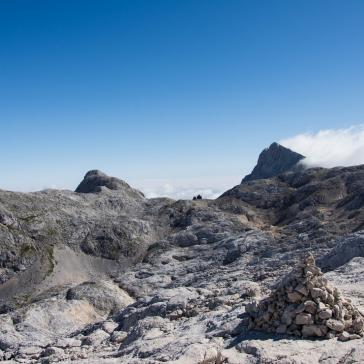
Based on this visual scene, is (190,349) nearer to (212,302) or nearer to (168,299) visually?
(212,302)

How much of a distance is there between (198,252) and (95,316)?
39.4 metres

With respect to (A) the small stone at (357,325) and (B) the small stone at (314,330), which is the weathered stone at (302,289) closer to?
(B) the small stone at (314,330)

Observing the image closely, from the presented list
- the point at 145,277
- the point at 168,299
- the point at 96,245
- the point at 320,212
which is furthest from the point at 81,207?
the point at 168,299

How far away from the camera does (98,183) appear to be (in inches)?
6885

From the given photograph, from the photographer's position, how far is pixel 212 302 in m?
36.7

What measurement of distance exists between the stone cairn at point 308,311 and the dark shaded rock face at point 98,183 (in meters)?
137

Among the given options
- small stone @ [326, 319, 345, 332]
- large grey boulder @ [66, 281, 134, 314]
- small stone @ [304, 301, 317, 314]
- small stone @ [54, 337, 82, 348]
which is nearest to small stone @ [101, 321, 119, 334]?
small stone @ [54, 337, 82, 348]

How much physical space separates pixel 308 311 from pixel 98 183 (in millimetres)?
155432

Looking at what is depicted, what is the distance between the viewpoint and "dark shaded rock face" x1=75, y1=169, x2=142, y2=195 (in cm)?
16762

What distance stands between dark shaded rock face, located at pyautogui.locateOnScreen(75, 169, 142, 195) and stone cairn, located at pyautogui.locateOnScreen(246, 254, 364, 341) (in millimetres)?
136530

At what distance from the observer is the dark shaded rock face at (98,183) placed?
550 ft

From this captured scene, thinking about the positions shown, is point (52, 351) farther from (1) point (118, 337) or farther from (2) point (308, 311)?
(2) point (308, 311)

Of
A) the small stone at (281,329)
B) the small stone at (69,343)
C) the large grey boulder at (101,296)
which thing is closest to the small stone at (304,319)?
the small stone at (281,329)

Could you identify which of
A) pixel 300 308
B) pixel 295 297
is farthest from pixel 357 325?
pixel 295 297
